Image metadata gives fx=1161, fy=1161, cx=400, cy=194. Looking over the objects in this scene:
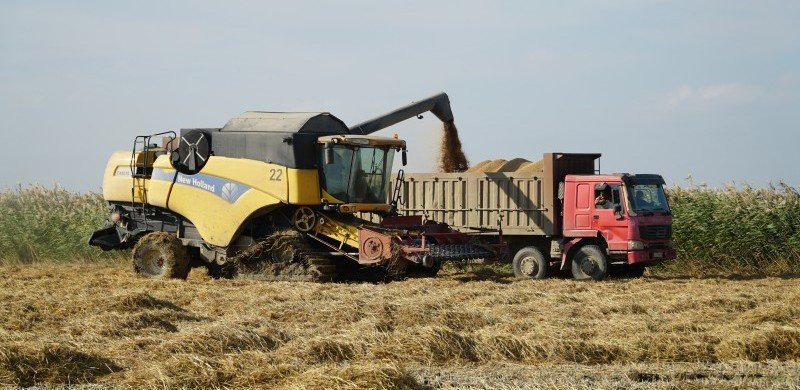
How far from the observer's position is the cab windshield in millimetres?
21609

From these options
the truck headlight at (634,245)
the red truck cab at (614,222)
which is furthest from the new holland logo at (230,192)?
the truck headlight at (634,245)

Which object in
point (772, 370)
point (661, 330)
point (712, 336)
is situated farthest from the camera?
point (661, 330)

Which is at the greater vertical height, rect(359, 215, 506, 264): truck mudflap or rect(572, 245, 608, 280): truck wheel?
rect(359, 215, 506, 264): truck mudflap

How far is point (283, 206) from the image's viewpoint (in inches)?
853

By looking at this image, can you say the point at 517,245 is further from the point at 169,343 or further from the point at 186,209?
the point at 169,343

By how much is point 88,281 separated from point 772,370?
42.4 feet

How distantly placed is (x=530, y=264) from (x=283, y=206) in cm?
488

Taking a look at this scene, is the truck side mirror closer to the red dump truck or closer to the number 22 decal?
the number 22 decal

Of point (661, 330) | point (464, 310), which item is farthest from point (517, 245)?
point (661, 330)

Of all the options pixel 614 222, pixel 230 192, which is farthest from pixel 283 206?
pixel 614 222

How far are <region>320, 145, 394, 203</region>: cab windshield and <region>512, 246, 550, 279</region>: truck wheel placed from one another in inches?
112

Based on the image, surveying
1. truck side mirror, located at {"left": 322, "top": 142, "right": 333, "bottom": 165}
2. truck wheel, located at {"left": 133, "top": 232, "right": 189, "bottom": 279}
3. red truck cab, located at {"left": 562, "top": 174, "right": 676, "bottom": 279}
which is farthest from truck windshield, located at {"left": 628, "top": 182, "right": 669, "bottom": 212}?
truck wheel, located at {"left": 133, "top": 232, "right": 189, "bottom": 279}

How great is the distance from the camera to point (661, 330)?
1335 centimetres

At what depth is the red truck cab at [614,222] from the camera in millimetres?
21516
